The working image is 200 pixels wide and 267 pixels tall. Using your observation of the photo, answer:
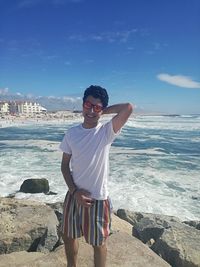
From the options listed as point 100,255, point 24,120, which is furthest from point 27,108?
point 100,255

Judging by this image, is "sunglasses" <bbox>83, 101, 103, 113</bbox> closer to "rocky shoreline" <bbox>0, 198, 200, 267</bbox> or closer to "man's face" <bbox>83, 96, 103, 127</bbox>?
"man's face" <bbox>83, 96, 103, 127</bbox>

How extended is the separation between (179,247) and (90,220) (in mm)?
2358

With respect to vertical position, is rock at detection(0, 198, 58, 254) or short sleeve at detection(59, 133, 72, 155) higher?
short sleeve at detection(59, 133, 72, 155)

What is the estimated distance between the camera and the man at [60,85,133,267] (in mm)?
3334

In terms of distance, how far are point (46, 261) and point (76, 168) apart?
1627 millimetres

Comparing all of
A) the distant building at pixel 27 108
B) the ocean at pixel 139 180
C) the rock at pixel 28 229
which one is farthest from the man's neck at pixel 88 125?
the distant building at pixel 27 108

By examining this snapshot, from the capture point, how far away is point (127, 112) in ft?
10.7

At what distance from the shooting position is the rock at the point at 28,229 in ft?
17.2

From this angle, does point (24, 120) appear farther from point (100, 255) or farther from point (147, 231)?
point (100, 255)

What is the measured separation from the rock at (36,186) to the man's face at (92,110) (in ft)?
32.0

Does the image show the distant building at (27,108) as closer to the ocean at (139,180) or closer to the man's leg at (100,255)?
the ocean at (139,180)

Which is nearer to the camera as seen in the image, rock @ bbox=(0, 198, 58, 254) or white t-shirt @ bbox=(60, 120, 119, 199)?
white t-shirt @ bbox=(60, 120, 119, 199)

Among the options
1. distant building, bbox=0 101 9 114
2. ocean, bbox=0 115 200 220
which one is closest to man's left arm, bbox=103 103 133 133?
ocean, bbox=0 115 200 220

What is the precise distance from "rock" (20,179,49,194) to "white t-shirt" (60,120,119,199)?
31.7 feet
